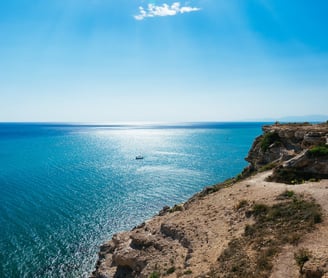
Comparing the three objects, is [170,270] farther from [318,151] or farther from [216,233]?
[318,151]

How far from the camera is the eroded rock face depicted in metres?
30.0

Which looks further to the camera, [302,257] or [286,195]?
[286,195]

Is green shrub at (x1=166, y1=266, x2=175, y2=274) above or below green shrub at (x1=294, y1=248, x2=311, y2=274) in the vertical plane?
below

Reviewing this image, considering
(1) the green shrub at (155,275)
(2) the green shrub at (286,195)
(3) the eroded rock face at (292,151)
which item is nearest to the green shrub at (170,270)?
(1) the green shrub at (155,275)

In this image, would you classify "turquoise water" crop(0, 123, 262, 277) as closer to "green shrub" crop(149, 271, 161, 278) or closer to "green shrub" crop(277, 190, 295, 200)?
"green shrub" crop(149, 271, 161, 278)

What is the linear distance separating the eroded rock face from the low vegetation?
25.3 feet

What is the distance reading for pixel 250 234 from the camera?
20.9 metres

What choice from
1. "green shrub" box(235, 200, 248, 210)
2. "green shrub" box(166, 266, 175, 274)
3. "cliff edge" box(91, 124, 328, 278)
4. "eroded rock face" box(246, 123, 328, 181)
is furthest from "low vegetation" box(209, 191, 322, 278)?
"eroded rock face" box(246, 123, 328, 181)

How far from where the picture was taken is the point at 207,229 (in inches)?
959

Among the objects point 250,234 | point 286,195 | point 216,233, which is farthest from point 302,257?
point 286,195

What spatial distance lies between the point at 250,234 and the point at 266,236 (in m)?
1.35

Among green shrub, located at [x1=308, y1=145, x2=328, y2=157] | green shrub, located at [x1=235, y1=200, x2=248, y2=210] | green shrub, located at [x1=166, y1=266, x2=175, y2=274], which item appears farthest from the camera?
green shrub, located at [x1=308, y1=145, x2=328, y2=157]

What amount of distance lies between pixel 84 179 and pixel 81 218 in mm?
27567

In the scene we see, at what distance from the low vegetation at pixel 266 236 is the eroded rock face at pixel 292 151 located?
770 centimetres
